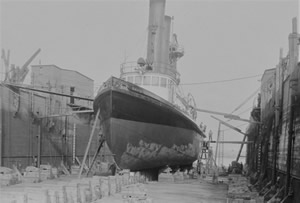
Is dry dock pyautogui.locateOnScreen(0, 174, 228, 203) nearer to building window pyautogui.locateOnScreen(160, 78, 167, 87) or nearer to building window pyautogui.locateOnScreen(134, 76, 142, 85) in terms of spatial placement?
building window pyautogui.locateOnScreen(134, 76, 142, 85)

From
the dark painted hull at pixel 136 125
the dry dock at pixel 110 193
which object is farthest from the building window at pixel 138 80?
the dry dock at pixel 110 193

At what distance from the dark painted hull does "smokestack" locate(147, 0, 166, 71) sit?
14.1 ft

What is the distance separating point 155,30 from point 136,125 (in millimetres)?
7129

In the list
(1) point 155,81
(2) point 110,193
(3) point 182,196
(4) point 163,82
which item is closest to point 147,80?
(1) point 155,81

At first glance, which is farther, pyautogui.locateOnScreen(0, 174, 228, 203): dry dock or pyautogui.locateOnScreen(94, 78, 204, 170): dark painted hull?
pyautogui.locateOnScreen(94, 78, 204, 170): dark painted hull

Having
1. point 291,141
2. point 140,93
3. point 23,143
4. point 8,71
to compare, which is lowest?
point 23,143

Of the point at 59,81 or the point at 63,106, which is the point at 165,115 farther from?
the point at 59,81

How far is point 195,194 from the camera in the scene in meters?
12.4

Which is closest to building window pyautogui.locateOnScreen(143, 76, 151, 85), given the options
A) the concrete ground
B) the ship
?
the ship

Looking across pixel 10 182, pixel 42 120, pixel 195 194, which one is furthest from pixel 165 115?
pixel 42 120

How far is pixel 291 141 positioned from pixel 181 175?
8718 millimetres

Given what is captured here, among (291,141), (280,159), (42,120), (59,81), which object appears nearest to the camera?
(291,141)

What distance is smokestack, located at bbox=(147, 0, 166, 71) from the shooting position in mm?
19609

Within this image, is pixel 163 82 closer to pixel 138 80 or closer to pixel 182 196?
pixel 138 80
